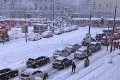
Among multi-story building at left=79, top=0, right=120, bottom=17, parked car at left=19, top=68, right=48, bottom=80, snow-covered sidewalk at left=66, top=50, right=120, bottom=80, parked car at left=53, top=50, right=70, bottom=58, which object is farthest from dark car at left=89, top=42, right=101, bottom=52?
multi-story building at left=79, top=0, right=120, bottom=17

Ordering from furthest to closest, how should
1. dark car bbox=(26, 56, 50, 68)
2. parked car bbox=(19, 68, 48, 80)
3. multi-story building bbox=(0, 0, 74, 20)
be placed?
multi-story building bbox=(0, 0, 74, 20) → dark car bbox=(26, 56, 50, 68) → parked car bbox=(19, 68, 48, 80)

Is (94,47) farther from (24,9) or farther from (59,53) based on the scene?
(24,9)

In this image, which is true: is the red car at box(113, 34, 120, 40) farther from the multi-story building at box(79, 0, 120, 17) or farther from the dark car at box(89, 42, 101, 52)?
the multi-story building at box(79, 0, 120, 17)

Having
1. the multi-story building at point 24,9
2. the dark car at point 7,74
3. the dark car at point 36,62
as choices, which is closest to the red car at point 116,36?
the dark car at point 36,62

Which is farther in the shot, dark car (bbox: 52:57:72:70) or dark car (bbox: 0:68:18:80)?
dark car (bbox: 52:57:72:70)

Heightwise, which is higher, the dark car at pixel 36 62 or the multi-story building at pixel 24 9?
the multi-story building at pixel 24 9

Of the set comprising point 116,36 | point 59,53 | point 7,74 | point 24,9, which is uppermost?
point 24,9

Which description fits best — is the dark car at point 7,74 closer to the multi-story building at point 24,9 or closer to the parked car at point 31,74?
the parked car at point 31,74

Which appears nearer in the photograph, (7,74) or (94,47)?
(7,74)

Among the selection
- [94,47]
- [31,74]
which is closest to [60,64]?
[31,74]

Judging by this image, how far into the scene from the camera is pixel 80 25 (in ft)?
278

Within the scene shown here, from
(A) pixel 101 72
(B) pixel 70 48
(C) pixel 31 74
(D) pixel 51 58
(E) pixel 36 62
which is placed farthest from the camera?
(B) pixel 70 48

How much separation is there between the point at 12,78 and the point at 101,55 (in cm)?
1621

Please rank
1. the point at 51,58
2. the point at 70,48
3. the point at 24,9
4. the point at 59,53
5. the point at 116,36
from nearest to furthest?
the point at 59,53 < the point at 51,58 < the point at 70,48 < the point at 116,36 < the point at 24,9
